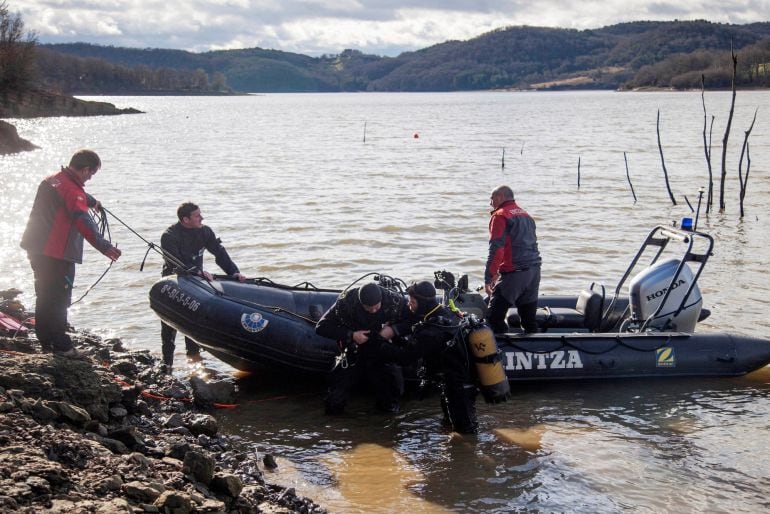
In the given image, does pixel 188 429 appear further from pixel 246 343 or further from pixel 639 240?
pixel 639 240

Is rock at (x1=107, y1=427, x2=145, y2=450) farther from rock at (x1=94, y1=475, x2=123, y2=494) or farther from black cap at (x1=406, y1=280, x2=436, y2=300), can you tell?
black cap at (x1=406, y1=280, x2=436, y2=300)

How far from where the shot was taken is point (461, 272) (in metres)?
12.7

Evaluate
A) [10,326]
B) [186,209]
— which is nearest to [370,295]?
[186,209]

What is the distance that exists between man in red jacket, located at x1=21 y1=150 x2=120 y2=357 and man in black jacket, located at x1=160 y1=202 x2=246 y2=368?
137 centimetres

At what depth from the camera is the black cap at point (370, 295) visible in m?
6.27

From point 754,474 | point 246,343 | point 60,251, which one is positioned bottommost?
point 754,474

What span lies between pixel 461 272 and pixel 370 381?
19.3ft

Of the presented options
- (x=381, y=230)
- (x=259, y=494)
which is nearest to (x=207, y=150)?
(x=381, y=230)

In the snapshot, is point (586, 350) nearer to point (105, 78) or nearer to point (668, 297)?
point (668, 297)

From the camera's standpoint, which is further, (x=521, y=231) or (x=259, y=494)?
(x=521, y=231)

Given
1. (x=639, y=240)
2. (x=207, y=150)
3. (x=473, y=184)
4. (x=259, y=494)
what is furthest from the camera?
(x=207, y=150)

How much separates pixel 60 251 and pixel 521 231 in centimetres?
400

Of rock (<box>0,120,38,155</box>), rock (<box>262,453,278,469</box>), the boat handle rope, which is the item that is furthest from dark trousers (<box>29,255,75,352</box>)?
rock (<box>0,120,38,155</box>)

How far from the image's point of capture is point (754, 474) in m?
5.91
